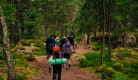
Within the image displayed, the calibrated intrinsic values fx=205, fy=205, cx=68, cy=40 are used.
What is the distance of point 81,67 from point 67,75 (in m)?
2.88

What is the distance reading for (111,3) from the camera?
16.0 meters

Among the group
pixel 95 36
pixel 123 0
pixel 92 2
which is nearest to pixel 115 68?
pixel 123 0

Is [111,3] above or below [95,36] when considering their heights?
above

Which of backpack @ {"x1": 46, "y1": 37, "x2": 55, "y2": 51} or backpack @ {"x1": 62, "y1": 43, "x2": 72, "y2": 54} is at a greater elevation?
backpack @ {"x1": 46, "y1": 37, "x2": 55, "y2": 51}

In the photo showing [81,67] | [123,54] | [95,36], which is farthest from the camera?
[95,36]

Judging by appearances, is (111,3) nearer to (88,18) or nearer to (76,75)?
→ (76,75)

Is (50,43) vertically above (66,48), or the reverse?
(50,43)

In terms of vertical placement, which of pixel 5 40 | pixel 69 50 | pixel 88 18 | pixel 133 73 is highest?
pixel 88 18

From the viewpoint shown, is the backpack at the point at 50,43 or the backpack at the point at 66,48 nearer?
the backpack at the point at 50,43

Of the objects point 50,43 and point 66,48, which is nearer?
point 50,43

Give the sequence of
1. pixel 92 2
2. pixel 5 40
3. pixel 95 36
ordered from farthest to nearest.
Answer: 1. pixel 95 36
2. pixel 92 2
3. pixel 5 40

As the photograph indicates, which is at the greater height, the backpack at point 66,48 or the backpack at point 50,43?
the backpack at point 50,43

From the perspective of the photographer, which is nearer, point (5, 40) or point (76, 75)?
point (5, 40)

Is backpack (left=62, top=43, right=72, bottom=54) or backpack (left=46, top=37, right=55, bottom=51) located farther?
backpack (left=62, top=43, right=72, bottom=54)
